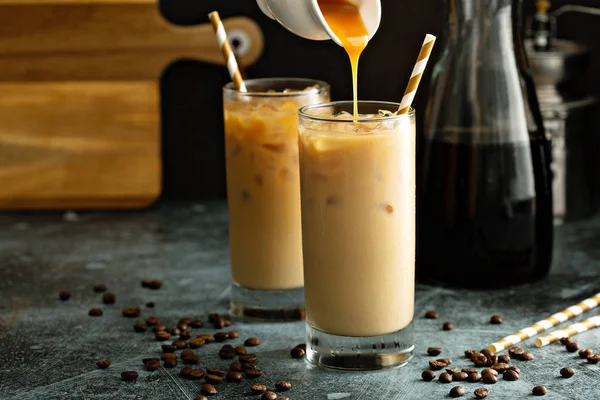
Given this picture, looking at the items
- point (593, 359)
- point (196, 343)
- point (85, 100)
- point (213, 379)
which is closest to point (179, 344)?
point (196, 343)

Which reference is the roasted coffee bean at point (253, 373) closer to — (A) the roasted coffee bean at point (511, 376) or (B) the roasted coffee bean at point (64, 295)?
(A) the roasted coffee bean at point (511, 376)

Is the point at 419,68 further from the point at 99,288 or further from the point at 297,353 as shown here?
the point at 99,288

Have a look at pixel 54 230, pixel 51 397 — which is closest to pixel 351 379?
pixel 51 397

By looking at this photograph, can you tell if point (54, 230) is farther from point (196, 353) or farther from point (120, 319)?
point (196, 353)

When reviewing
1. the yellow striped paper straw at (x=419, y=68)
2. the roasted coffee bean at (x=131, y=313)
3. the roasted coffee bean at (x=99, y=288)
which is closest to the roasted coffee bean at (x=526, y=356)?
the yellow striped paper straw at (x=419, y=68)

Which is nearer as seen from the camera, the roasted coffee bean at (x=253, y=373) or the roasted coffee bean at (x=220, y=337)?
the roasted coffee bean at (x=253, y=373)

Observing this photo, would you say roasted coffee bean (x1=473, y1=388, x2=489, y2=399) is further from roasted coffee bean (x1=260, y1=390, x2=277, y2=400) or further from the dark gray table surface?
roasted coffee bean (x1=260, y1=390, x2=277, y2=400)
